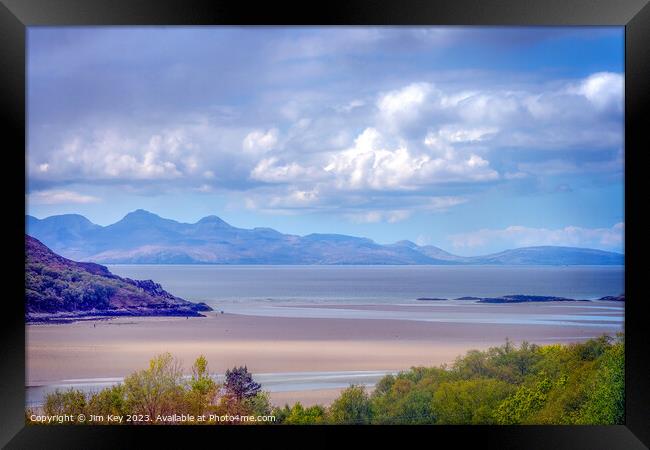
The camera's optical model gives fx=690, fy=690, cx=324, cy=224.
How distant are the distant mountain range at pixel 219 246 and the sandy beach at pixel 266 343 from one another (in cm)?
41

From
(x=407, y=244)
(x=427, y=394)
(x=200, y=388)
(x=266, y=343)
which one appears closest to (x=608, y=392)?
(x=427, y=394)

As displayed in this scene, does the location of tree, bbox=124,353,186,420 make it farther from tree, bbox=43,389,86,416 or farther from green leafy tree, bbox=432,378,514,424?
green leafy tree, bbox=432,378,514,424

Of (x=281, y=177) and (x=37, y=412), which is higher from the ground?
(x=281, y=177)

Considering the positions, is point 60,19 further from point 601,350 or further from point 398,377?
point 601,350

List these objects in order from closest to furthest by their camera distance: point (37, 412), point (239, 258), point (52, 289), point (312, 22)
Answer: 1. point (312, 22)
2. point (37, 412)
3. point (52, 289)
4. point (239, 258)

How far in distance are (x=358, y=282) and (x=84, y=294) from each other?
1953mm

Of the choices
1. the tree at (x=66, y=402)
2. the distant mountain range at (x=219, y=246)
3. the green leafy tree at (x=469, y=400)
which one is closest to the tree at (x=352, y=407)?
the green leafy tree at (x=469, y=400)

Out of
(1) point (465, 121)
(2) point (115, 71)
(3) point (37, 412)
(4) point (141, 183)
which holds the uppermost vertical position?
(2) point (115, 71)

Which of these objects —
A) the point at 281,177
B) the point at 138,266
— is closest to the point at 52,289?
the point at 138,266

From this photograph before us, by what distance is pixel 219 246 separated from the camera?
5039 millimetres

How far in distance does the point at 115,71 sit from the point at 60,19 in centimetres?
82

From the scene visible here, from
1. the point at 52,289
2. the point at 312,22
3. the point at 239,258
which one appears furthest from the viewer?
the point at 239,258

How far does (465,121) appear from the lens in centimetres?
477

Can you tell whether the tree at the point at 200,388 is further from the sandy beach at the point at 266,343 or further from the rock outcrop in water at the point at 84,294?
the rock outcrop in water at the point at 84,294
